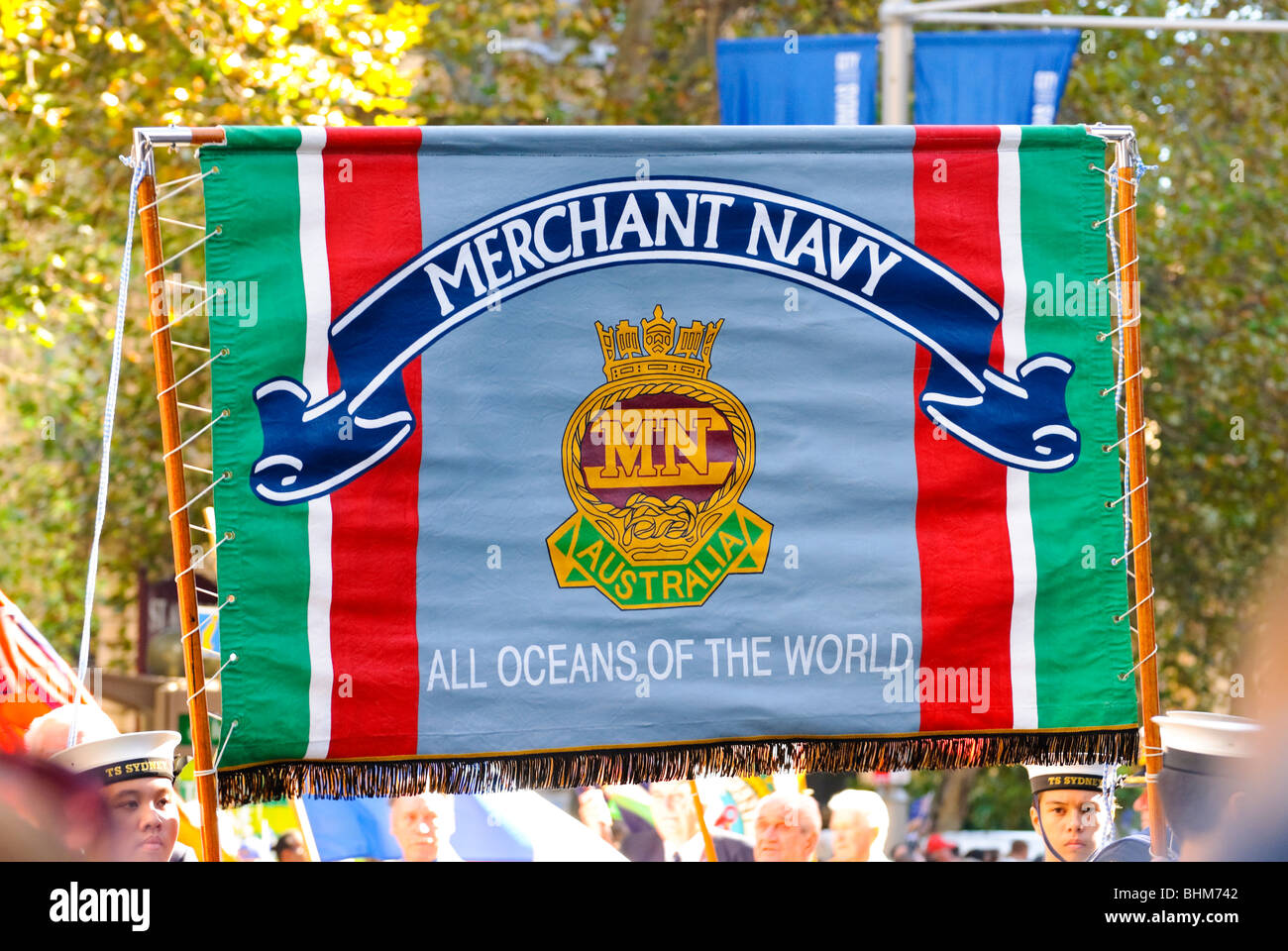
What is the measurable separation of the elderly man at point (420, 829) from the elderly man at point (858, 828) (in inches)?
66.0

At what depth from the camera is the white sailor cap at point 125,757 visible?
135 inches

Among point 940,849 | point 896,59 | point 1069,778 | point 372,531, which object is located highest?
point 896,59

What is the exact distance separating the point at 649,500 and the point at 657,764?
67cm

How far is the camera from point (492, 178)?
3564mm

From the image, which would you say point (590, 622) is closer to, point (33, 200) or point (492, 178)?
point (492, 178)

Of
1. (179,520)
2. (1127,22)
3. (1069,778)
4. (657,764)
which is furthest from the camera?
(1127,22)

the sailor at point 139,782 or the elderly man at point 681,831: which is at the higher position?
the sailor at point 139,782

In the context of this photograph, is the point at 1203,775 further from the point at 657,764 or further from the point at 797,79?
the point at 797,79

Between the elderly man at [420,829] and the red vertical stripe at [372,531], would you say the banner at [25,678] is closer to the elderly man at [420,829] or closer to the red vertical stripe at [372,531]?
the red vertical stripe at [372,531]

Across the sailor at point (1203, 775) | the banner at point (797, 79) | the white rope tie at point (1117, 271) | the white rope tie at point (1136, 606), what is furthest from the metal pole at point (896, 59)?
the sailor at point (1203, 775)

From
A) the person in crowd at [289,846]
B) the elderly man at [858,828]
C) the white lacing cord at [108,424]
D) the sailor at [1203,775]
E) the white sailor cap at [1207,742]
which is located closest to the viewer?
the sailor at [1203,775]

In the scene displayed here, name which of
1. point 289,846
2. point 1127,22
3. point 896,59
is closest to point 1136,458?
point 289,846

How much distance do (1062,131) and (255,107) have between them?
6555 millimetres

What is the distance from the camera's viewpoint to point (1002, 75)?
27.6ft
